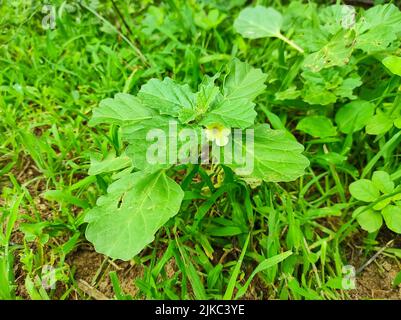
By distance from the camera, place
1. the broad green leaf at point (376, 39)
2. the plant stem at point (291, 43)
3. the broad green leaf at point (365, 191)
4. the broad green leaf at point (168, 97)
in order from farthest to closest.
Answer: the plant stem at point (291, 43)
the broad green leaf at point (376, 39)
the broad green leaf at point (365, 191)
the broad green leaf at point (168, 97)

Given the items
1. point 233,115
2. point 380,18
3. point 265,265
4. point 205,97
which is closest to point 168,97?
point 205,97

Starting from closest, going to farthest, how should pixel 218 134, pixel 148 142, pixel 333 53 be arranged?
1. pixel 148 142
2. pixel 218 134
3. pixel 333 53

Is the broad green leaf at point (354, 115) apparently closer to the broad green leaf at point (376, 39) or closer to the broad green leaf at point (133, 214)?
the broad green leaf at point (376, 39)

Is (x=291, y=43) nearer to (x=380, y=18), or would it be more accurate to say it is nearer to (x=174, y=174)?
(x=380, y=18)

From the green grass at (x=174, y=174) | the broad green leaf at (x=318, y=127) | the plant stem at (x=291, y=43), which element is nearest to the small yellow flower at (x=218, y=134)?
the green grass at (x=174, y=174)

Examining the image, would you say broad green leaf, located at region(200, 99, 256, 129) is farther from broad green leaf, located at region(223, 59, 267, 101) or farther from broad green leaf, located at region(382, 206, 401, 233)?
broad green leaf, located at region(382, 206, 401, 233)

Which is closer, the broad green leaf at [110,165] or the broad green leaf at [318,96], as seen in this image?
the broad green leaf at [110,165]
